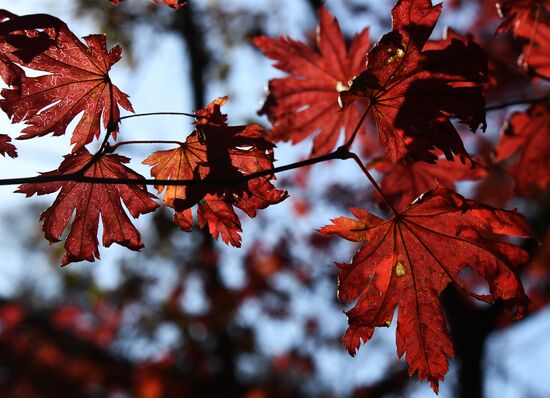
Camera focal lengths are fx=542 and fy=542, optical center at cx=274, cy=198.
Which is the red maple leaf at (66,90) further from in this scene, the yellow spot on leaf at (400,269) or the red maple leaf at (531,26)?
the red maple leaf at (531,26)

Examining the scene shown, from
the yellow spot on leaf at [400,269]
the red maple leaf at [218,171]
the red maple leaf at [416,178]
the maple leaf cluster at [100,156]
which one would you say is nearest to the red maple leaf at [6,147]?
the maple leaf cluster at [100,156]

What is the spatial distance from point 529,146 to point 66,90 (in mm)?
1602

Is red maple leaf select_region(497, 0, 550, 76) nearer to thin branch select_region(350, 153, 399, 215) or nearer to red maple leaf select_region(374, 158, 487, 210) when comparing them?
red maple leaf select_region(374, 158, 487, 210)

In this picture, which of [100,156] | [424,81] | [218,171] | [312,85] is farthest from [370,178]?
[312,85]

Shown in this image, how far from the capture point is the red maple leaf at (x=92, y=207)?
4.15ft

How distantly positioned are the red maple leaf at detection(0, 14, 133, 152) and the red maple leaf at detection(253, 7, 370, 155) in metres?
0.68

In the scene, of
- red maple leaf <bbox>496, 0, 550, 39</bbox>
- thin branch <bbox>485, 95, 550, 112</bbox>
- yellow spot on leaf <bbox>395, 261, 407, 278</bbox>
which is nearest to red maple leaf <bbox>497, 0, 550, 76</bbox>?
red maple leaf <bbox>496, 0, 550, 39</bbox>

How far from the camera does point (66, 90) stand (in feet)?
4.30

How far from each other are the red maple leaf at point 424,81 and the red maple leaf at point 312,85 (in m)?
0.68

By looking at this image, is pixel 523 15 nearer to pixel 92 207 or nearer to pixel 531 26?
pixel 531 26

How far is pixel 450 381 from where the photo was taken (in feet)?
19.4

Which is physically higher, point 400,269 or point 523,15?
point 523,15

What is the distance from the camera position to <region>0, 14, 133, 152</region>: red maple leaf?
123 cm

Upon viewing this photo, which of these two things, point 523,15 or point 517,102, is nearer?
point 517,102
